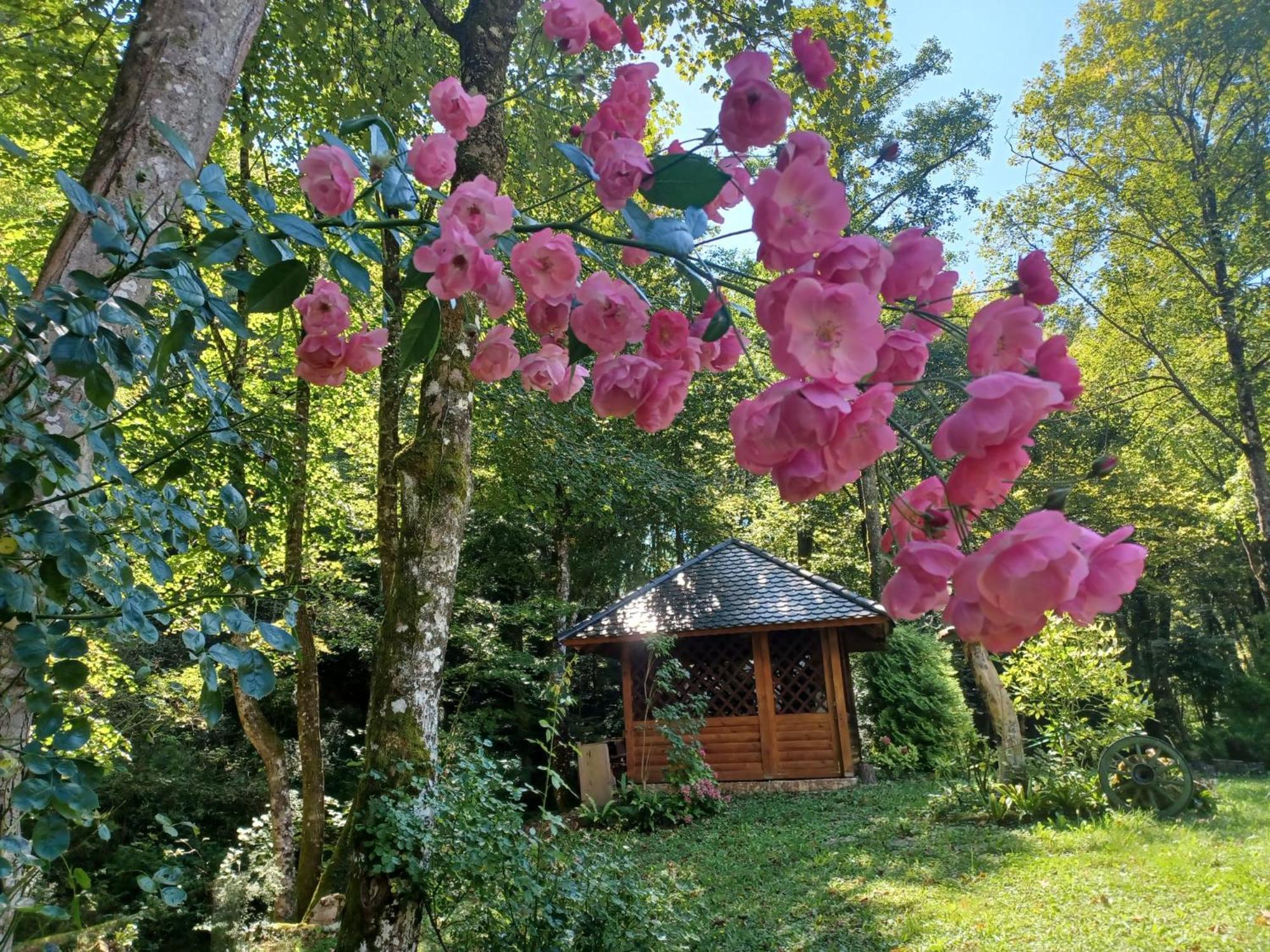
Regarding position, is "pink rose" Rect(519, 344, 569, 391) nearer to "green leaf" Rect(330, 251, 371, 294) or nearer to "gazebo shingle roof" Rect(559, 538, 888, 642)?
"green leaf" Rect(330, 251, 371, 294)

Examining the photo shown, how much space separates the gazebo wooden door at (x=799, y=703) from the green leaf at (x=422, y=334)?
938 centimetres

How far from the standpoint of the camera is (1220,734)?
433 inches

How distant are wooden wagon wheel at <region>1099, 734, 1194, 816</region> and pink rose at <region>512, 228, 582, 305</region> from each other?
22.9 ft

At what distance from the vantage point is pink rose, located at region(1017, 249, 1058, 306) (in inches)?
24.4

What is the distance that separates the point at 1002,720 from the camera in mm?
7719

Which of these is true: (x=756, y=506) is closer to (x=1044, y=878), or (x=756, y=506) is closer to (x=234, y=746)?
(x=234, y=746)

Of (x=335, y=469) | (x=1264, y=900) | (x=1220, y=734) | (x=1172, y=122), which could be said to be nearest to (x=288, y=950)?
(x=335, y=469)

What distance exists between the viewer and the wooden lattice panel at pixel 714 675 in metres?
9.93

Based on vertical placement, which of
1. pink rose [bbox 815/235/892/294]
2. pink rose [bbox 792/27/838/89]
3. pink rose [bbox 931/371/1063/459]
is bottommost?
pink rose [bbox 931/371/1063/459]

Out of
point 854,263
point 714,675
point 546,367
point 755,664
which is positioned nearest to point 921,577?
point 854,263

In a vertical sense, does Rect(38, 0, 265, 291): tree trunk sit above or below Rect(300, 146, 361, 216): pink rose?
above

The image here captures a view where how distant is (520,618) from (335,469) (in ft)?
11.5

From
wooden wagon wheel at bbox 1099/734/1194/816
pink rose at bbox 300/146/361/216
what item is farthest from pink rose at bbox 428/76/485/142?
wooden wagon wheel at bbox 1099/734/1194/816

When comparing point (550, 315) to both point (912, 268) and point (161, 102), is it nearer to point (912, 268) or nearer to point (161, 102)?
point (912, 268)
